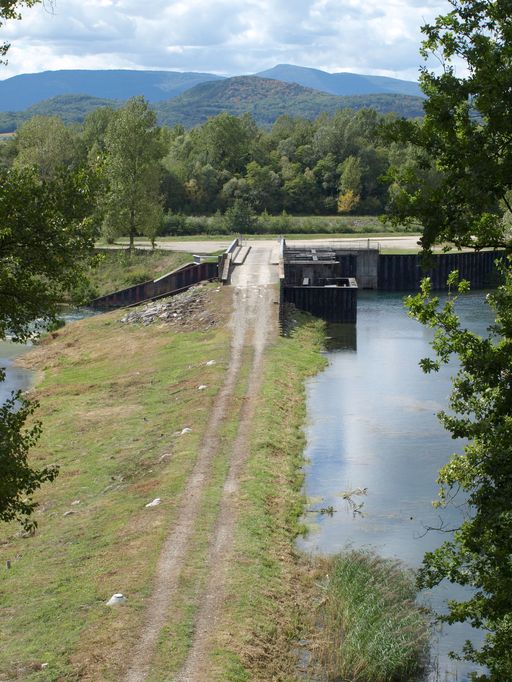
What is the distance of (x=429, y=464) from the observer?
97.8 ft

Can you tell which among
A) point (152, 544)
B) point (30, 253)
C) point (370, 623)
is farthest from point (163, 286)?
point (30, 253)

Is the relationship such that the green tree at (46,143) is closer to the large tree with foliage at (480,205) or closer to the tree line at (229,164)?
the tree line at (229,164)

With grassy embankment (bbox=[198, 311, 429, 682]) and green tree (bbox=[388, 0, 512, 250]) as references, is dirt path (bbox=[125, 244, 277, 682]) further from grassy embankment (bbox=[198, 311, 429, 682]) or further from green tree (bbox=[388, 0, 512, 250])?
green tree (bbox=[388, 0, 512, 250])

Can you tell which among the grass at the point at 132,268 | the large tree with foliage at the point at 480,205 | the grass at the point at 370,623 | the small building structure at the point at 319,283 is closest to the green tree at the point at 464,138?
the large tree with foliage at the point at 480,205

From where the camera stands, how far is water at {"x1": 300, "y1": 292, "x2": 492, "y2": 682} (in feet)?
77.5

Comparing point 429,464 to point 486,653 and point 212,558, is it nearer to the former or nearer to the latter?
point 212,558

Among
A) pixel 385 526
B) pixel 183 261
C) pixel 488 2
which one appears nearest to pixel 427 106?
pixel 488 2

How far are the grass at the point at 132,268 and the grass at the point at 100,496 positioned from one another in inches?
765

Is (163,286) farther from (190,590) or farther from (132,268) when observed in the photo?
(190,590)

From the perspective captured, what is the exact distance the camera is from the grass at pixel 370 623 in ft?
58.1

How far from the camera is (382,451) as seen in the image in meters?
31.5

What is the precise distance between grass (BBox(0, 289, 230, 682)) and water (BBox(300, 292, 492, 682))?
4.00m

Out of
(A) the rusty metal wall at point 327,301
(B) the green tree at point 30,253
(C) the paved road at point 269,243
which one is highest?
(B) the green tree at point 30,253

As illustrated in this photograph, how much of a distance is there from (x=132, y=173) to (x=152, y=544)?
55.6m
